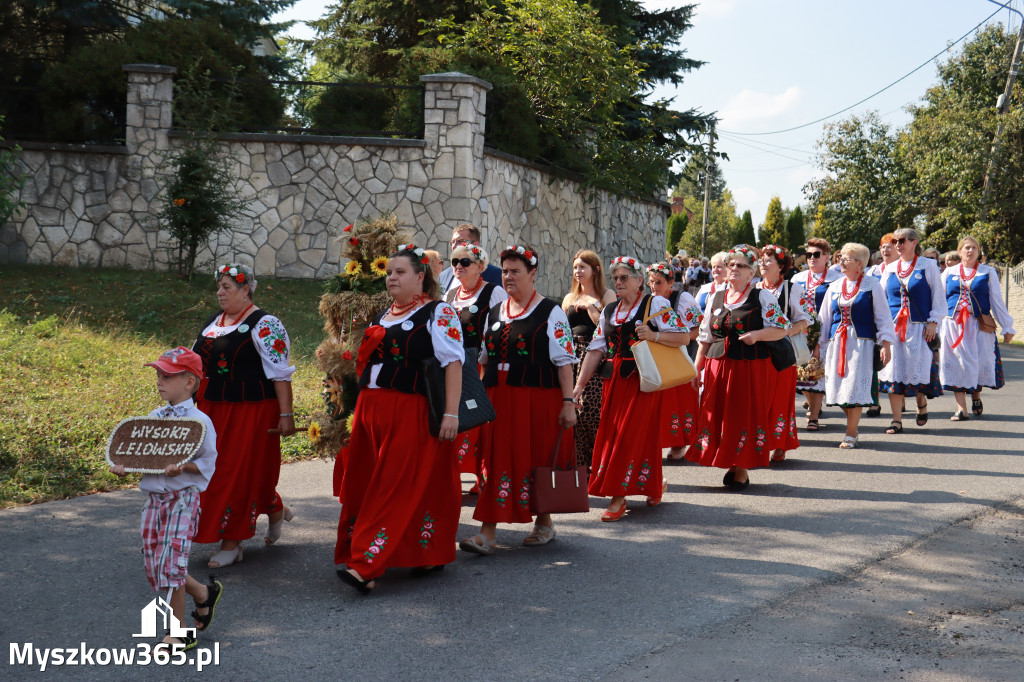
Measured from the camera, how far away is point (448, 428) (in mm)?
5273

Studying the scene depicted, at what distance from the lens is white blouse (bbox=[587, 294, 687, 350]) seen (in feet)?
23.6

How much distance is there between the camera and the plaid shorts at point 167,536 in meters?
4.29

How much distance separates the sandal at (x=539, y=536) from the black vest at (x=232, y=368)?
190 centimetres

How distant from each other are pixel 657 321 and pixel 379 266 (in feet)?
7.16

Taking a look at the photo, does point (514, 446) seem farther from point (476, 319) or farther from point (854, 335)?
point (854, 335)

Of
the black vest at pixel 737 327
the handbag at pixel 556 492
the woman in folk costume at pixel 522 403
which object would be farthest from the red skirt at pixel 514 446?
the black vest at pixel 737 327

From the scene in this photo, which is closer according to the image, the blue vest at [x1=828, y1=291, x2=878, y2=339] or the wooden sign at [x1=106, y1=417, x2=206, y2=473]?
the wooden sign at [x1=106, y1=417, x2=206, y2=473]

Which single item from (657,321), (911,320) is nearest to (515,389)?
(657,321)

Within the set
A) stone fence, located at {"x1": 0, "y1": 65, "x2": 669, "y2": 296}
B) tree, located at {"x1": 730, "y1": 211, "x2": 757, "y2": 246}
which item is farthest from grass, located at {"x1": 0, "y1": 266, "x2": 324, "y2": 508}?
tree, located at {"x1": 730, "y1": 211, "x2": 757, "y2": 246}

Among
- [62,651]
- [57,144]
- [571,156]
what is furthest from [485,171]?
[62,651]

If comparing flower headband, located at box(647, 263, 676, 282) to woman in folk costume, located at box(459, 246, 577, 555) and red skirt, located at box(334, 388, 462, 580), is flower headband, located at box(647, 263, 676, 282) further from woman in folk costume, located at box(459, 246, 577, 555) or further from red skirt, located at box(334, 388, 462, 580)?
red skirt, located at box(334, 388, 462, 580)

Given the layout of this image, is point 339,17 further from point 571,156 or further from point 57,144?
point 57,144

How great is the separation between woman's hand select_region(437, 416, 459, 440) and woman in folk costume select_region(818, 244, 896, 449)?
610 centimetres

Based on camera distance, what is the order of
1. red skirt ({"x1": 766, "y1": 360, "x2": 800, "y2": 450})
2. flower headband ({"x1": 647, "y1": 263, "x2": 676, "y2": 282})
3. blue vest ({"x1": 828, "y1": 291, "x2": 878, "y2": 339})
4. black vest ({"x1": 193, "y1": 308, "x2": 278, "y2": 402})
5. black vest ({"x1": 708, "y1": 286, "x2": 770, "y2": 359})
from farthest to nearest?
blue vest ({"x1": 828, "y1": 291, "x2": 878, "y2": 339})
red skirt ({"x1": 766, "y1": 360, "x2": 800, "y2": 450})
black vest ({"x1": 708, "y1": 286, "x2": 770, "y2": 359})
flower headband ({"x1": 647, "y1": 263, "x2": 676, "y2": 282})
black vest ({"x1": 193, "y1": 308, "x2": 278, "y2": 402})
